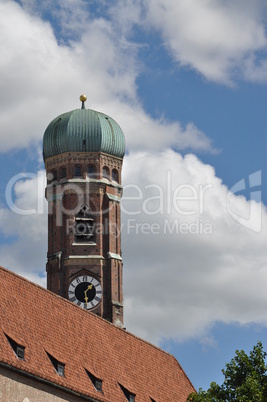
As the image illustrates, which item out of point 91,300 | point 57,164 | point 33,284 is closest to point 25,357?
point 33,284

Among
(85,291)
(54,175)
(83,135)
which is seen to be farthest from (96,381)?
(83,135)

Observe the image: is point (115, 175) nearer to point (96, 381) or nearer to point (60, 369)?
point (96, 381)

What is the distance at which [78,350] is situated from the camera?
59.8 m

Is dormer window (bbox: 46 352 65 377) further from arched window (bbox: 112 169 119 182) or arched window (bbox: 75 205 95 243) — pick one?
arched window (bbox: 112 169 119 182)

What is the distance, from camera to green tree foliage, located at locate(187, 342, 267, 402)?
57.6 m

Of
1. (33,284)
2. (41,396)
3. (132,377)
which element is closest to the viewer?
(41,396)

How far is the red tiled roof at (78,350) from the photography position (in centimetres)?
5509

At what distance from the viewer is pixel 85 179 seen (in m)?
97.7

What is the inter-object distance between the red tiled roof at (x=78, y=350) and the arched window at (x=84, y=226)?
28186 millimetres

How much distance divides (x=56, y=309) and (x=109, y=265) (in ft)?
114

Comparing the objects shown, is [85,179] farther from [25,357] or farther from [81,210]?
[25,357]

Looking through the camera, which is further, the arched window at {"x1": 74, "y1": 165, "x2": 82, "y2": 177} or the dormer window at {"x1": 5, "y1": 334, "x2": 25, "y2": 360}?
the arched window at {"x1": 74, "y1": 165, "x2": 82, "y2": 177}

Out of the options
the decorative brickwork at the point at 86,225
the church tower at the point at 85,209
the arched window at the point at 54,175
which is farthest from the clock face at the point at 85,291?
the arched window at the point at 54,175

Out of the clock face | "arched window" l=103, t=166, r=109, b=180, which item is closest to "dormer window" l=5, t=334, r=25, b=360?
the clock face
